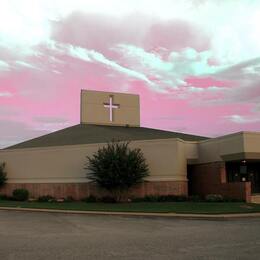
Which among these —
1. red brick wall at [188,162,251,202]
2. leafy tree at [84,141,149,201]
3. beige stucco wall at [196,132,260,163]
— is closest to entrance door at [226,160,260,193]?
red brick wall at [188,162,251,202]

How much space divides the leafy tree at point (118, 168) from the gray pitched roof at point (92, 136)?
396 cm

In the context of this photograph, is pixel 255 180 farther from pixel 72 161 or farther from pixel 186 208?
pixel 72 161

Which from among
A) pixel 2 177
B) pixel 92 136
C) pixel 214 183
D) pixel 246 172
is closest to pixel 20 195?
pixel 2 177

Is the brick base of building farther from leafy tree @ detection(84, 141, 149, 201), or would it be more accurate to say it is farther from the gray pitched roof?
the gray pitched roof

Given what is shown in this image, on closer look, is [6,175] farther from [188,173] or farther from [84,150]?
[188,173]

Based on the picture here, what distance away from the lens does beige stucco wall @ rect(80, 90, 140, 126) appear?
42.2 m

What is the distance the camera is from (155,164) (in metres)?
30.8

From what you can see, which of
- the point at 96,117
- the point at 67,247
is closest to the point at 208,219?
the point at 67,247

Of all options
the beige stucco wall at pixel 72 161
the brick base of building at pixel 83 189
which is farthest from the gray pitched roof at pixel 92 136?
the brick base of building at pixel 83 189

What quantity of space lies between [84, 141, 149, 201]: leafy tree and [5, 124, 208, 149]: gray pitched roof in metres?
3.96

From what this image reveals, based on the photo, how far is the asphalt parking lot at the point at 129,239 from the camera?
392 inches

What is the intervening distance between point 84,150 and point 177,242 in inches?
833

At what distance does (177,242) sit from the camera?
38.9 feet

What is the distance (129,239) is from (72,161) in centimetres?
2078
